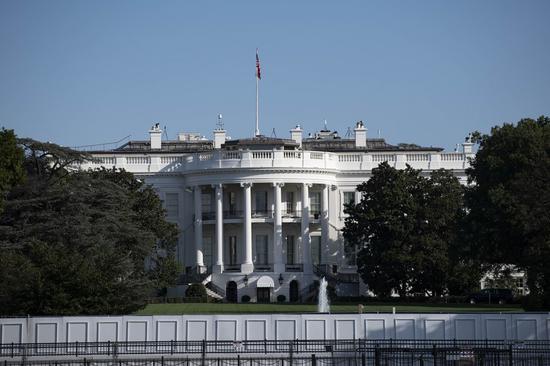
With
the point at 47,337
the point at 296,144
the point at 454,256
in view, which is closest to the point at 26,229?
the point at 47,337

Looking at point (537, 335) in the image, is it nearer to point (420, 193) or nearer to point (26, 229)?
point (26, 229)

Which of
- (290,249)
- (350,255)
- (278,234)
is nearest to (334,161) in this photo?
(350,255)

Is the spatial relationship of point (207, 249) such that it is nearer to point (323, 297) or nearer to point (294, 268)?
point (294, 268)

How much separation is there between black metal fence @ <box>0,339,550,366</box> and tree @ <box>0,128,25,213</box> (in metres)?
23.3

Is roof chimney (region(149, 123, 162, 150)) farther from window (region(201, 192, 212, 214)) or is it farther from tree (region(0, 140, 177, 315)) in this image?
tree (region(0, 140, 177, 315))

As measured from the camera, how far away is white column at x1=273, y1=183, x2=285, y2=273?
4257 inches

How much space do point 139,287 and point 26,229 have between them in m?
7.92

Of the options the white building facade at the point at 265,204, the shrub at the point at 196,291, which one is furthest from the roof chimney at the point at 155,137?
the shrub at the point at 196,291

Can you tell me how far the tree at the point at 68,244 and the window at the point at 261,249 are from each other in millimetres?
19070

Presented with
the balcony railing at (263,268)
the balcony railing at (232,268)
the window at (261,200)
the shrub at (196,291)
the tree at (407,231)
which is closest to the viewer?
the tree at (407,231)

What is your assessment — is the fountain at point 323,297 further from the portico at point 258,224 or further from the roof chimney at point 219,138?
the roof chimney at point 219,138

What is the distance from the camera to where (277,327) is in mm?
58094

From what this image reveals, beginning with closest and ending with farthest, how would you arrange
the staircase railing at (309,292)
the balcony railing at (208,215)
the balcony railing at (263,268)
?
1. the staircase railing at (309,292)
2. the balcony railing at (263,268)
3. the balcony railing at (208,215)

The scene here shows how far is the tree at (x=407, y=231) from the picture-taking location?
9581 centimetres
